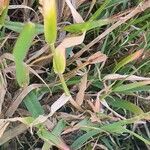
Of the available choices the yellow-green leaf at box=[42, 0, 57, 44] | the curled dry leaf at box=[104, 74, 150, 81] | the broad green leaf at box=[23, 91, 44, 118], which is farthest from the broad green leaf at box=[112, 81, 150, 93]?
the yellow-green leaf at box=[42, 0, 57, 44]

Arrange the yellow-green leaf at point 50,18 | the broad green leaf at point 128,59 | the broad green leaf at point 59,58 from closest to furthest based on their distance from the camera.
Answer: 1. the yellow-green leaf at point 50,18
2. the broad green leaf at point 59,58
3. the broad green leaf at point 128,59

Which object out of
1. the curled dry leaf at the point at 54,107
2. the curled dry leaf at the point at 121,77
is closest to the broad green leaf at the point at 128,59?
the curled dry leaf at the point at 121,77

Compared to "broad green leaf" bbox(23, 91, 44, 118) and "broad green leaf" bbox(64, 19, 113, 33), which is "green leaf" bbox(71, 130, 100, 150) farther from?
"broad green leaf" bbox(64, 19, 113, 33)

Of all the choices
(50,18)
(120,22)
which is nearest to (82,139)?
(120,22)

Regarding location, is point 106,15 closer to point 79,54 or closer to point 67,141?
point 79,54

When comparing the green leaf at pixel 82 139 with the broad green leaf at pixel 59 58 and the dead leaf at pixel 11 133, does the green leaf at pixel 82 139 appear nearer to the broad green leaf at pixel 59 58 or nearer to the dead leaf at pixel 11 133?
the dead leaf at pixel 11 133

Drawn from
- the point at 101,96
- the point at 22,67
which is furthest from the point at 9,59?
the point at 101,96

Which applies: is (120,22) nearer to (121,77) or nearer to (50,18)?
(121,77)

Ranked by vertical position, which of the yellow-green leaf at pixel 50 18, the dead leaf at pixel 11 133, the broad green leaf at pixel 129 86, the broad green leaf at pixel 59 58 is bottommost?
the dead leaf at pixel 11 133
